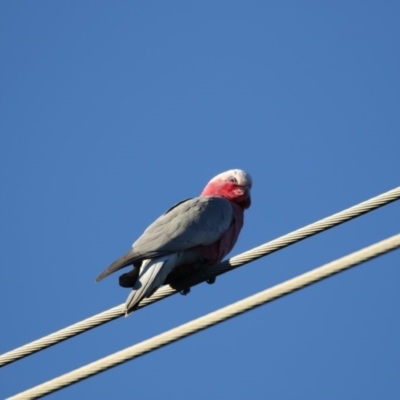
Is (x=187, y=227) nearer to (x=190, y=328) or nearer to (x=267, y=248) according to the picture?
(x=267, y=248)

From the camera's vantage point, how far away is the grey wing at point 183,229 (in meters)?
9.25

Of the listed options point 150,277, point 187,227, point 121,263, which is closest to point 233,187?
point 187,227

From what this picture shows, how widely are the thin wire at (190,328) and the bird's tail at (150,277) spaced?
157 cm

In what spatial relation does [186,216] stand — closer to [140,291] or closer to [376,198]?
→ [140,291]

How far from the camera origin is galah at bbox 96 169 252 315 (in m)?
9.04

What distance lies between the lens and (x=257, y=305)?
22.1 feet

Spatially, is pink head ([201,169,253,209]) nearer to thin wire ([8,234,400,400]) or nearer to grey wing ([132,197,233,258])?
grey wing ([132,197,233,258])

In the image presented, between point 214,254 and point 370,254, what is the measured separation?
12.7ft

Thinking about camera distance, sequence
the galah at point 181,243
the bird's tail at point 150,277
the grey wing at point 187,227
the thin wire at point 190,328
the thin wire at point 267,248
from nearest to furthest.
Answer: the thin wire at point 190,328
the thin wire at point 267,248
the bird's tail at point 150,277
the galah at point 181,243
the grey wing at point 187,227

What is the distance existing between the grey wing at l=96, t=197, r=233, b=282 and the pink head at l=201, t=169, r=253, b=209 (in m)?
0.61

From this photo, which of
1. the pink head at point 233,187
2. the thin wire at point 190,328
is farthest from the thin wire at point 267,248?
the pink head at point 233,187

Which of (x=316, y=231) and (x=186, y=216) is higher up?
(x=186, y=216)

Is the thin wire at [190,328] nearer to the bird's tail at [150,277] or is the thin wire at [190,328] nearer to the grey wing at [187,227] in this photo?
the bird's tail at [150,277]

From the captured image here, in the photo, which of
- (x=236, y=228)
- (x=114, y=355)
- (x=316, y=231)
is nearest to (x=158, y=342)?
(x=114, y=355)
